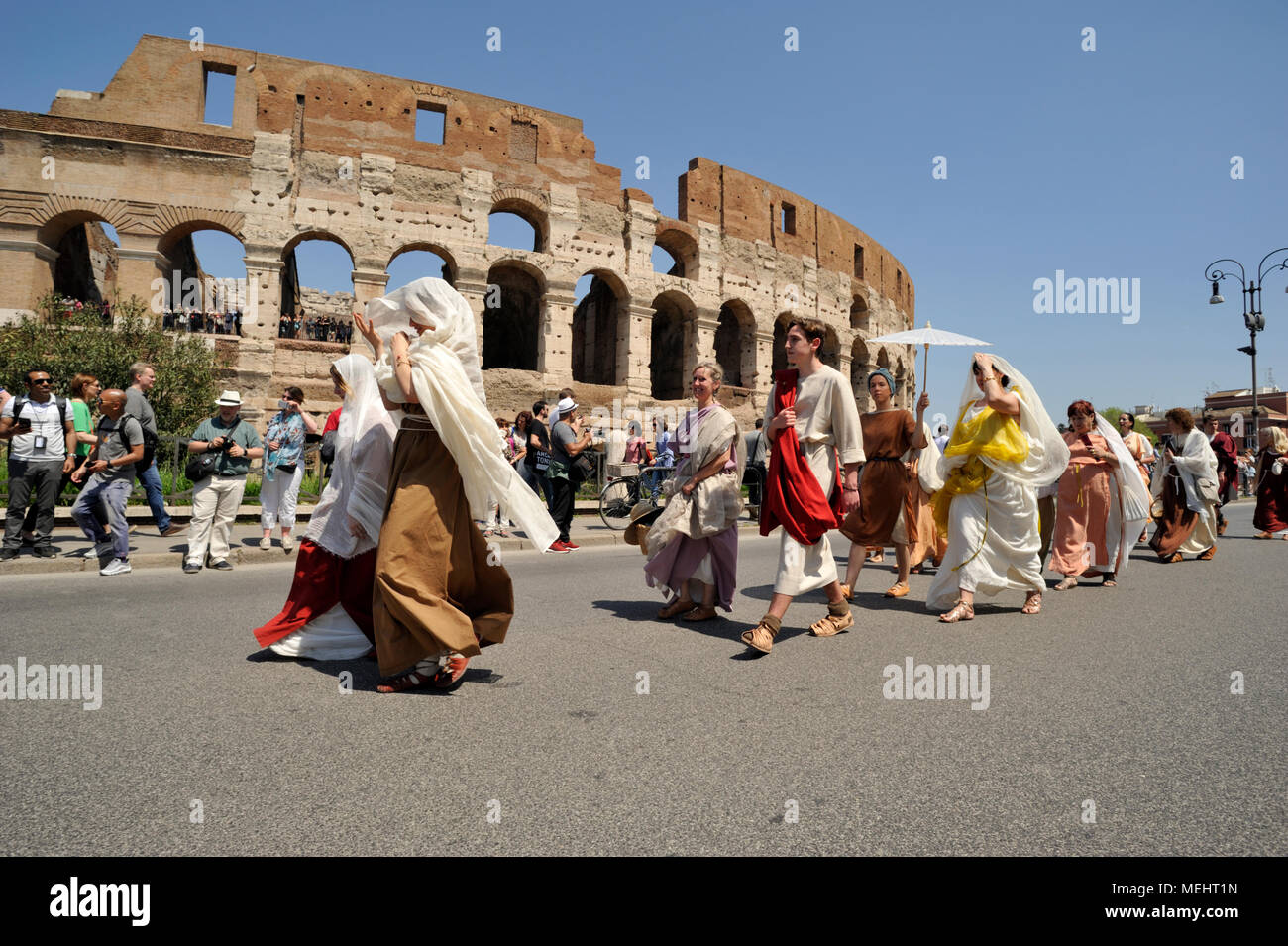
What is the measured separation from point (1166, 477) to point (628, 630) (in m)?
9.34

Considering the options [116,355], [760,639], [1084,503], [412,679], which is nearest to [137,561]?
[412,679]

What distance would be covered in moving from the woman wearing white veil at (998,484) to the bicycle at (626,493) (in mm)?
7676

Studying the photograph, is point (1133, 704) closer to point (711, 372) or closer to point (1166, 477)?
point (711, 372)

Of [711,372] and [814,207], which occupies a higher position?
[814,207]

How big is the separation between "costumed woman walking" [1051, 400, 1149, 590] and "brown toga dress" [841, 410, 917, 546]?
98.0 inches

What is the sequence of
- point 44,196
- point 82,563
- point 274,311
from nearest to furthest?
1. point 82,563
2. point 44,196
3. point 274,311

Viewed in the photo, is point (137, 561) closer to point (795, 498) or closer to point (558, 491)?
point (558, 491)

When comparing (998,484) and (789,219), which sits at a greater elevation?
(789,219)

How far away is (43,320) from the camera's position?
18297mm

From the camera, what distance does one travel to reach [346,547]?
4.34 meters

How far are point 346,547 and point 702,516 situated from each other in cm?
254

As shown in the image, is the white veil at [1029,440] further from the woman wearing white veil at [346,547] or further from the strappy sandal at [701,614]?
the woman wearing white veil at [346,547]

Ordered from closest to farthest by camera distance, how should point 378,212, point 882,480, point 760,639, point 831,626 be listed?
point 760,639 → point 831,626 → point 882,480 → point 378,212
